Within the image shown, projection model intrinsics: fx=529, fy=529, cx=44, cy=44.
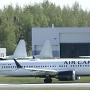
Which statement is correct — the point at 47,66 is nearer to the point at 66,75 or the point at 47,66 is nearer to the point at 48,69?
the point at 48,69

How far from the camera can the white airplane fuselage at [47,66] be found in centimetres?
4444

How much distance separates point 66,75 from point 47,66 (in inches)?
93.5

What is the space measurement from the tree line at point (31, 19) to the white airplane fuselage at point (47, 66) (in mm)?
78564

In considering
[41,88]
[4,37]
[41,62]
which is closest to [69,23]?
[4,37]

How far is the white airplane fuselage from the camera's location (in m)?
44.4

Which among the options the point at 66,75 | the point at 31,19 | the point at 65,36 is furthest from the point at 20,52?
the point at 31,19

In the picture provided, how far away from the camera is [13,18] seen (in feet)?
458

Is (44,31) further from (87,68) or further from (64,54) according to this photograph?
(87,68)

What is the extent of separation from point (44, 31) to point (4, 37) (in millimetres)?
28379

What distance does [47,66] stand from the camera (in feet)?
149

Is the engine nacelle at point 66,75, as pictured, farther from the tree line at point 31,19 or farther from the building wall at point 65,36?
the tree line at point 31,19

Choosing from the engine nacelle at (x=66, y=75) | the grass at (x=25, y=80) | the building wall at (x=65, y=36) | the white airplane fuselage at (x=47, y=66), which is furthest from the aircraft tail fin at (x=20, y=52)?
the engine nacelle at (x=66, y=75)

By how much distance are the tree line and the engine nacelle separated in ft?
265

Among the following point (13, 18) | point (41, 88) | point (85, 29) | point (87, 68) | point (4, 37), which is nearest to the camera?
point (41, 88)
